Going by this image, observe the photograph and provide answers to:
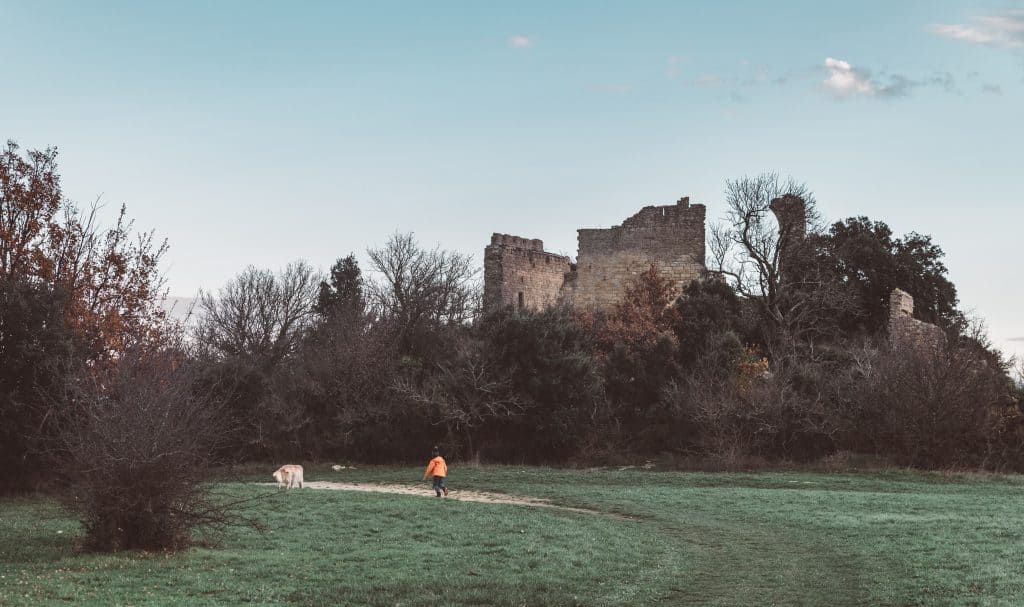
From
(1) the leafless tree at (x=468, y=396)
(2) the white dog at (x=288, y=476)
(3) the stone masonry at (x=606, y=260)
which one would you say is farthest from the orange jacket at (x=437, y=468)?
(3) the stone masonry at (x=606, y=260)

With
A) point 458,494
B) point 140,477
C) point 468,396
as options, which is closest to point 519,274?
point 468,396

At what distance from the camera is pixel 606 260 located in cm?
5144

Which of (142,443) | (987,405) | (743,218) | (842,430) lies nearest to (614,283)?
(743,218)

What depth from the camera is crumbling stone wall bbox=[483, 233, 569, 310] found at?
5012 cm

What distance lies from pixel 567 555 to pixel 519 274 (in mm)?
35984

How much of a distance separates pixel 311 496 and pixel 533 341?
622 inches

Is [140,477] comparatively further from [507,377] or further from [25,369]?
[507,377]

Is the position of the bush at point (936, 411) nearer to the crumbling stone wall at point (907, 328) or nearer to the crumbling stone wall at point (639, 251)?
the crumbling stone wall at point (907, 328)

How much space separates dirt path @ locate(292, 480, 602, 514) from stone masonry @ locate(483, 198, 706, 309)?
21028 mm

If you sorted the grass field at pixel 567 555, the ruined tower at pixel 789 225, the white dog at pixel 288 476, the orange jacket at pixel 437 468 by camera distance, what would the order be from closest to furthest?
the grass field at pixel 567 555
the orange jacket at pixel 437 468
the white dog at pixel 288 476
the ruined tower at pixel 789 225

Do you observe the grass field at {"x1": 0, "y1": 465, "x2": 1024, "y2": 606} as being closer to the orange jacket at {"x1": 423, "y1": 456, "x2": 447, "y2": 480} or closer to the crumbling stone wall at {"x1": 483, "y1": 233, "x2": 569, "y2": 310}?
the orange jacket at {"x1": 423, "y1": 456, "x2": 447, "y2": 480}

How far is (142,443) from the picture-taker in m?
15.1

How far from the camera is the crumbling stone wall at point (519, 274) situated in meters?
50.1

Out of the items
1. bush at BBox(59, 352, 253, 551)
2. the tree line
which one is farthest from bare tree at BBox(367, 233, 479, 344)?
bush at BBox(59, 352, 253, 551)
